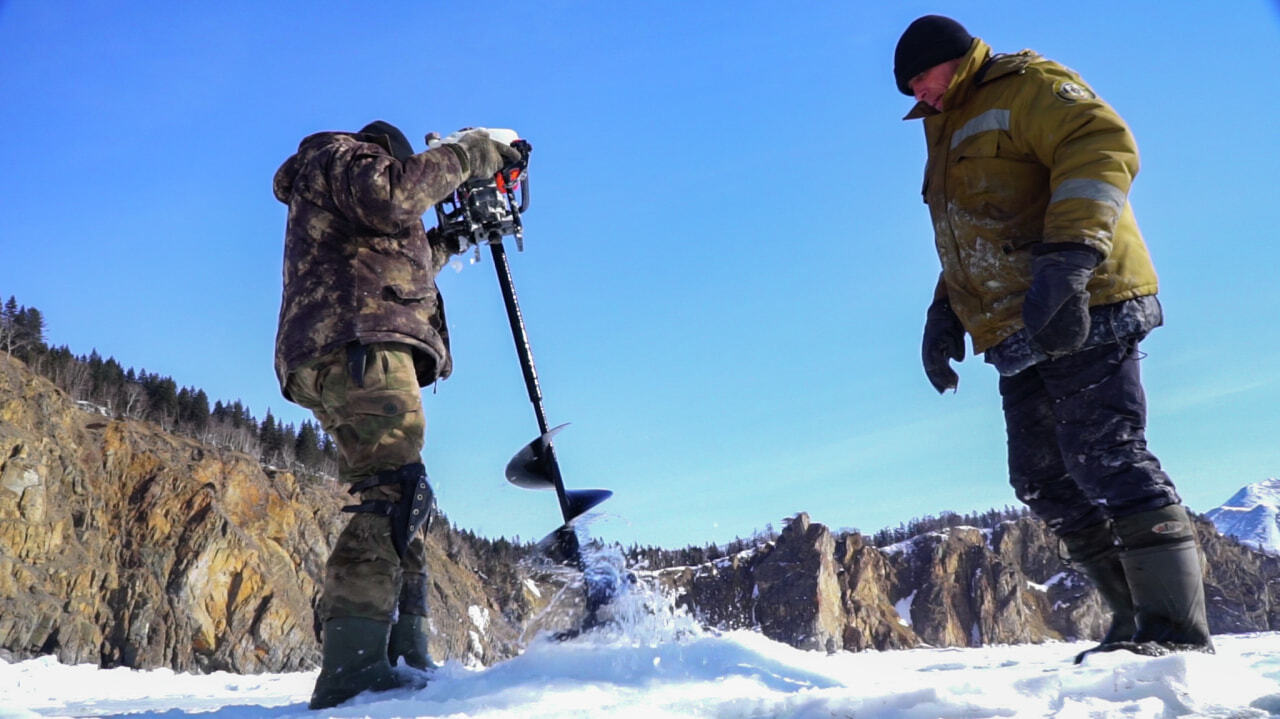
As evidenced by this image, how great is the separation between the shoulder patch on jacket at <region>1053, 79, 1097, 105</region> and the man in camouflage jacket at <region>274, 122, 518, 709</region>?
2183 mm

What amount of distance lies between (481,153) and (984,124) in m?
1.95

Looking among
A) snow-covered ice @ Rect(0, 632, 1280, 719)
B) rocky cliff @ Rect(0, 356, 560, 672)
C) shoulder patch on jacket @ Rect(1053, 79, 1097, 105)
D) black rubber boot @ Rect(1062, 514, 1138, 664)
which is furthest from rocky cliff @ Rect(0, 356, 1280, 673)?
shoulder patch on jacket @ Rect(1053, 79, 1097, 105)

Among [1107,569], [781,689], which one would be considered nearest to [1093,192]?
[1107,569]

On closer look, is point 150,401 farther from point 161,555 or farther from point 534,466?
point 534,466

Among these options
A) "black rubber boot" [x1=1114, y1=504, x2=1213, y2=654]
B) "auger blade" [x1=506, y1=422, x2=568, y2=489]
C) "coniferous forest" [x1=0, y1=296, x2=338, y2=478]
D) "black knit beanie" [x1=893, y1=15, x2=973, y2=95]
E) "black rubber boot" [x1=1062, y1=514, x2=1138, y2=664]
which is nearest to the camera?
"black rubber boot" [x1=1114, y1=504, x2=1213, y2=654]

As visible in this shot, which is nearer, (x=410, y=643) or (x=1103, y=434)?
(x=1103, y=434)

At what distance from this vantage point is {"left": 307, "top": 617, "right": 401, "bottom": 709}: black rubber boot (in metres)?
2.59

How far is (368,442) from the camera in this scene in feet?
9.52

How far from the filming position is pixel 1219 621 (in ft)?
143

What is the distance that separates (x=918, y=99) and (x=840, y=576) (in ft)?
266

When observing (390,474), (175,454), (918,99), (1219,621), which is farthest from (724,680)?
(1219,621)

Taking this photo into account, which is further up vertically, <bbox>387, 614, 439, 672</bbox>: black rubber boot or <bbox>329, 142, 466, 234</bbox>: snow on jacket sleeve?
<bbox>329, 142, 466, 234</bbox>: snow on jacket sleeve

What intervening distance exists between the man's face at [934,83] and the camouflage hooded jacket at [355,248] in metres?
1.83

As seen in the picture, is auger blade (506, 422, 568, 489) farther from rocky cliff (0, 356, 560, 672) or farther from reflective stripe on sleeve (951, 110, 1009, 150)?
rocky cliff (0, 356, 560, 672)
